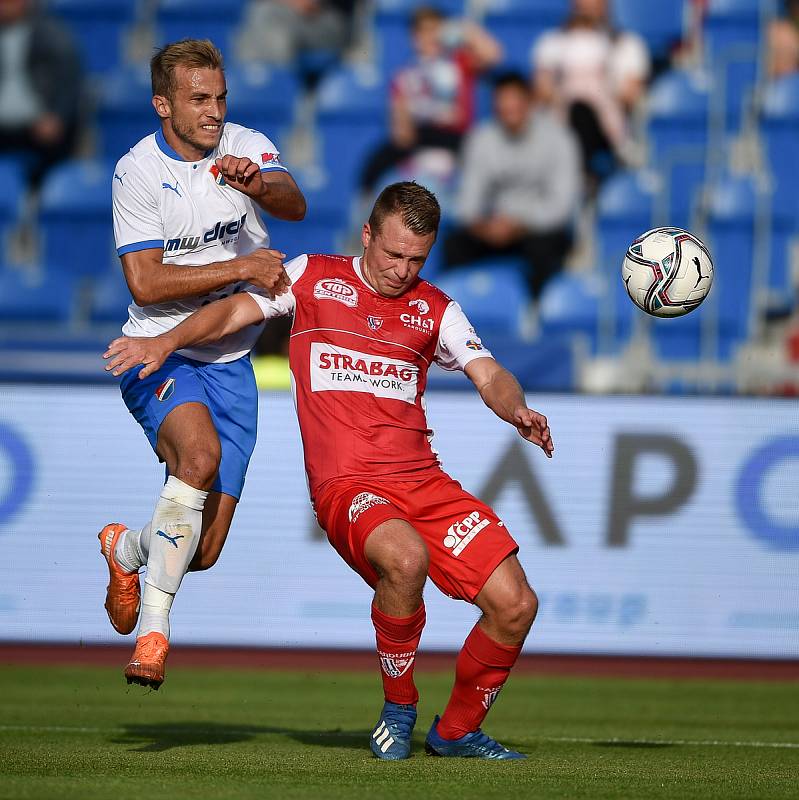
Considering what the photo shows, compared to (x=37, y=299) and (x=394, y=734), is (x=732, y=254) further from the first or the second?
(x=394, y=734)

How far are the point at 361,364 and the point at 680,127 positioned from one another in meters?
10.0

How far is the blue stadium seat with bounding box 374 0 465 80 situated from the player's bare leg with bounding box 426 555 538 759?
11.0m

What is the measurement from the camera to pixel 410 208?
6.02m

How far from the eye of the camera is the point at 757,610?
10188mm

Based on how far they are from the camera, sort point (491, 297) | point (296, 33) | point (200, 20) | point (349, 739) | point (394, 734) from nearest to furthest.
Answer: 1. point (394, 734)
2. point (349, 739)
3. point (491, 297)
4. point (296, 33)
5. point (200, 20)

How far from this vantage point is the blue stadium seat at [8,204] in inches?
599

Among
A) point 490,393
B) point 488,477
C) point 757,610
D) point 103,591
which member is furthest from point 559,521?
point 490,393

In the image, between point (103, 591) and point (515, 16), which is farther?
point (515, 16)

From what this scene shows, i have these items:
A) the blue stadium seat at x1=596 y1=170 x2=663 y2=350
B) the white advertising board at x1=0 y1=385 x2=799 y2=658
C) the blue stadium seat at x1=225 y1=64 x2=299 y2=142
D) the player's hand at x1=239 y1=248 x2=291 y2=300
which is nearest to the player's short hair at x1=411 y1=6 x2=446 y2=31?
the blue stadium seat at x1=225 y1=64 x2=299 y2=142

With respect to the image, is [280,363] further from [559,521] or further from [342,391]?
[342,391]

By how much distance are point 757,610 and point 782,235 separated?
5.55 meters

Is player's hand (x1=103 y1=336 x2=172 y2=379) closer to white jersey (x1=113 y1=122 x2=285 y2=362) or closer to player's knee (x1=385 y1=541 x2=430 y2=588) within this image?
white jersey (x1=113 y1=122 x2=285 y2=362)

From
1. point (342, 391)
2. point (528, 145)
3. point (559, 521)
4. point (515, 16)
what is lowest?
point (559, 521)

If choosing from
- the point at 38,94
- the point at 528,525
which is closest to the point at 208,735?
the point at 528,525
